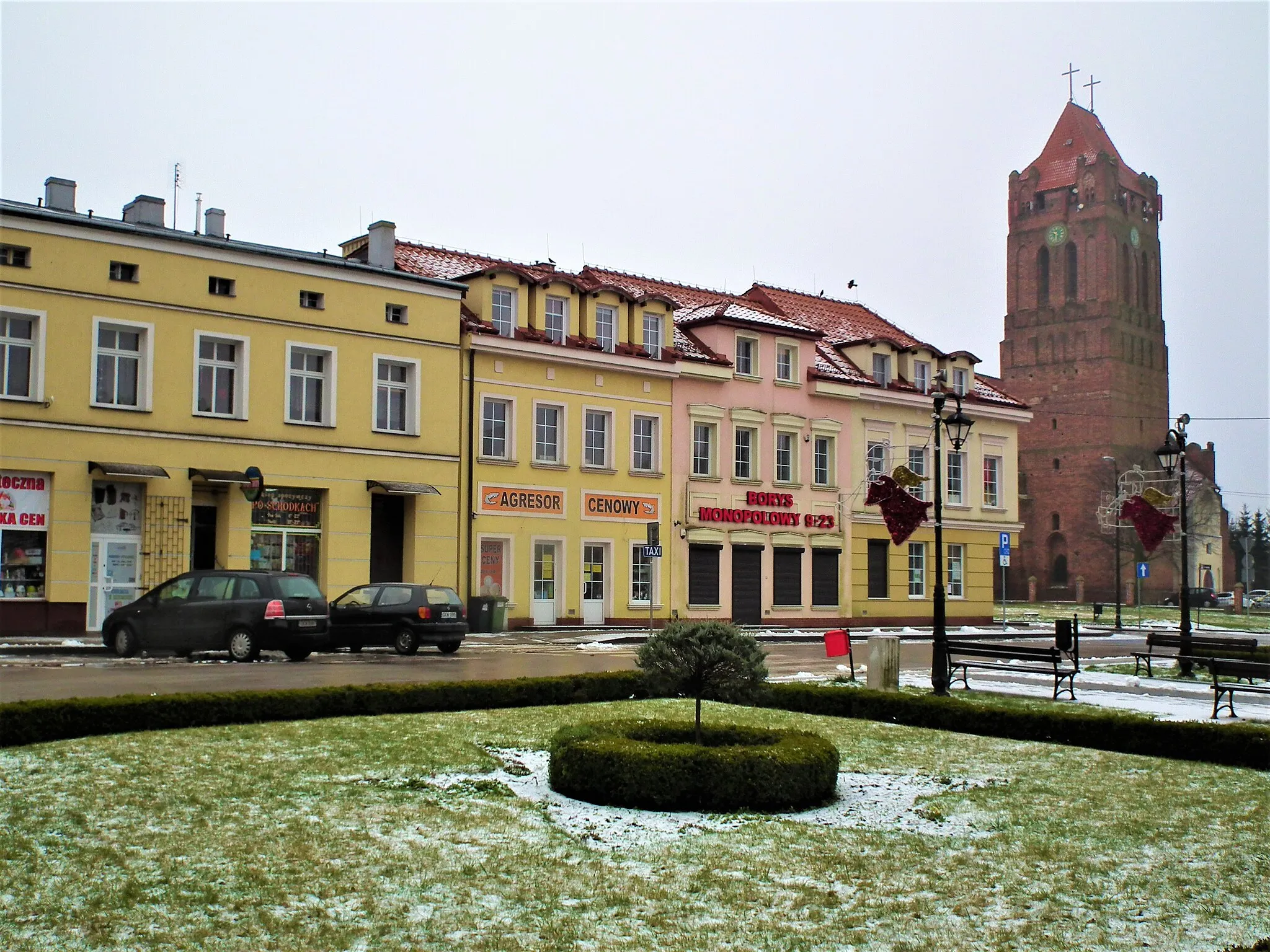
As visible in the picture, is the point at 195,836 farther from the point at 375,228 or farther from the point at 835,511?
the point at 835,511

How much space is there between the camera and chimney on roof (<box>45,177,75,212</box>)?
30.5 m

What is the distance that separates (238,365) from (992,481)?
31.1 m

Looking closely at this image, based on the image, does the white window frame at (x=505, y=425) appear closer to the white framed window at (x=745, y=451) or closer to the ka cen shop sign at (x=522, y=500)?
the ka cen shop sign at (x=522, y=500)

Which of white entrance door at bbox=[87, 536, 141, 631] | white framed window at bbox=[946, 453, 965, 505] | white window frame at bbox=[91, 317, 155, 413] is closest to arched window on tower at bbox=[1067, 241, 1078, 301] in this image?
white framed window at bbox=[946, 453, 965, 505]

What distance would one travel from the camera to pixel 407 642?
26469 millimetres

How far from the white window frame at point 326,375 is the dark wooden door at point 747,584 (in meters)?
14.9

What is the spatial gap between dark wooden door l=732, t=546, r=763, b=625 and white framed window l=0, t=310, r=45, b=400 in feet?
72.2

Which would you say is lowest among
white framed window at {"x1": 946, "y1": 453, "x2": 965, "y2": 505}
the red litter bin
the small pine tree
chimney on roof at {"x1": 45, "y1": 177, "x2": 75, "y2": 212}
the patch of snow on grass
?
the patch of snow on grass

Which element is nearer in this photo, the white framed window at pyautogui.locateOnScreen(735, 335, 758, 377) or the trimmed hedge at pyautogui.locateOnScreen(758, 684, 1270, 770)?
the trimmed hedge at pyautogui.locateOnScreen(758, 684, 1270, 770)

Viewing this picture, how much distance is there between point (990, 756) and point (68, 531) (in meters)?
22.8

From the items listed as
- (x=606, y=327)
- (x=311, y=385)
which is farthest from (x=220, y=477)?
(x=606, y=327)

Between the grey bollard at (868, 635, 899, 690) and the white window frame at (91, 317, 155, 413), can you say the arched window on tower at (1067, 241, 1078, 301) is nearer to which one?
the white window frame at (91, 317, 155, 413)

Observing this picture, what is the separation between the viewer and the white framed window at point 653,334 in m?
40.6

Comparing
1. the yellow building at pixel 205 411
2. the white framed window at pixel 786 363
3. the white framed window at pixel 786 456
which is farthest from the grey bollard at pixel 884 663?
the white framed window at pixel 786 363
